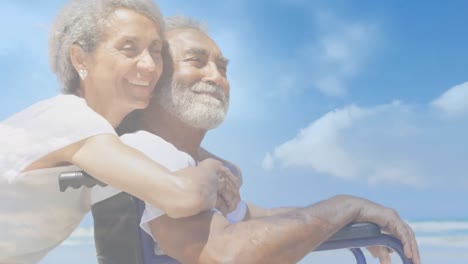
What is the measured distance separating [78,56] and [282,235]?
57cm

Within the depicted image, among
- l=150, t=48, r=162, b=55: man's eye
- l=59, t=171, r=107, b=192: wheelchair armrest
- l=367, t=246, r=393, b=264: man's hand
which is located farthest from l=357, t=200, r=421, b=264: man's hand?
l=150, t=48, r=162, b=55: man's eye

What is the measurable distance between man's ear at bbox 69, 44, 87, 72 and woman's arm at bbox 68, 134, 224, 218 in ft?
0.86

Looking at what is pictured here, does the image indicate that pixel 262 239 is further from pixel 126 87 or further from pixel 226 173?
pixel 126 87

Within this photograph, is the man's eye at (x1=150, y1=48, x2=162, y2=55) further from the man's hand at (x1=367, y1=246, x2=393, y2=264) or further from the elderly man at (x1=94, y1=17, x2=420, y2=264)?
the man's hand at (x1=367, y1=246, x2=393, y2=264)

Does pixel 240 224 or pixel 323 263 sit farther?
pixel 323 263

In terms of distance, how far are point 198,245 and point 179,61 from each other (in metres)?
0.46

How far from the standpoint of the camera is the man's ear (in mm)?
1282

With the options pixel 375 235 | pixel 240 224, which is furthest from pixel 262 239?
pixel 375 235

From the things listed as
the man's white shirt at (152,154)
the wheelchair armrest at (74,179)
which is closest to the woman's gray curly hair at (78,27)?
the man's white shirt at (152,154)

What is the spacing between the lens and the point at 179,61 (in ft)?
4.32

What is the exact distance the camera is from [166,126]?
1.32m

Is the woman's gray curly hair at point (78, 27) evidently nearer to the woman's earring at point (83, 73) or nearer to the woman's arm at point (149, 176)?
the woman's earring at point (83, 73)

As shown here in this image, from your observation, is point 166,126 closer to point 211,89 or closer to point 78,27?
point 211,89

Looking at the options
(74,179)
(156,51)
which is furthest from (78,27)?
(74,179)
